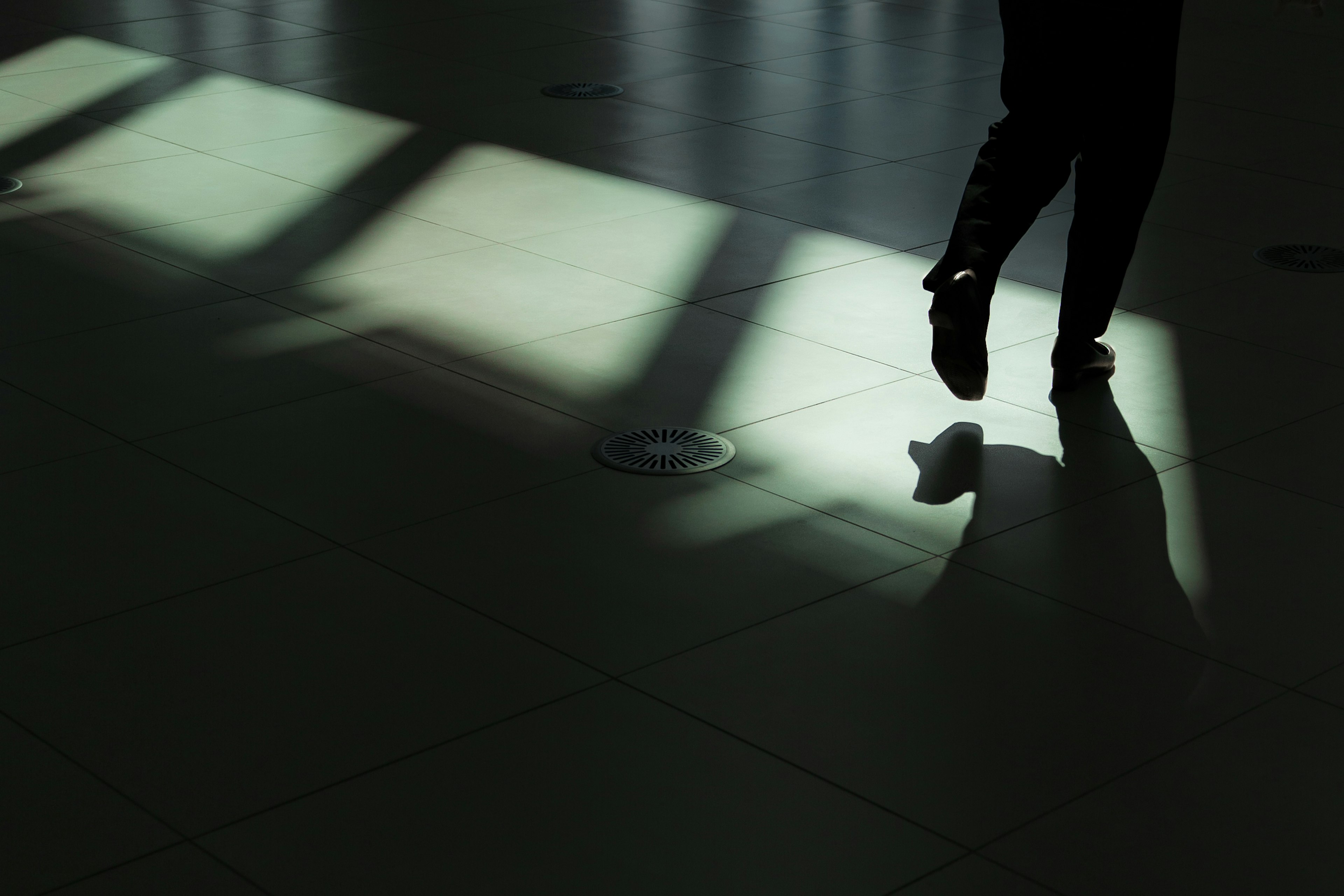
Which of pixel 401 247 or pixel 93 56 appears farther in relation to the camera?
pixel 93 56

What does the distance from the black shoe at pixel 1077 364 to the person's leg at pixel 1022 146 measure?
28cm

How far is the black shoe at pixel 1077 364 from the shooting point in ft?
11.2

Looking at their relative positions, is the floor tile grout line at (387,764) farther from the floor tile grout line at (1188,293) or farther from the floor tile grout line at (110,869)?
the floor tile grout line at (1188,293)

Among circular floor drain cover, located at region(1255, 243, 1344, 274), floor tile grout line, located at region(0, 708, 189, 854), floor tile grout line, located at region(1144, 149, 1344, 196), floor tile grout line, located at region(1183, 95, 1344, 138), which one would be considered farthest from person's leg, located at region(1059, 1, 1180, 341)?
floor tile grout line, located at region(1183, 95, 1344, 138)

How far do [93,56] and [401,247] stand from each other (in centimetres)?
292

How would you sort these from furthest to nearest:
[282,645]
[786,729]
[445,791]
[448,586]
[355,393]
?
[355,393]
[448,586]
[282,645]
[786,729]
[445,791]

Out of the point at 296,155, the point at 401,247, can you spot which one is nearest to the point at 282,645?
the point at 401,247

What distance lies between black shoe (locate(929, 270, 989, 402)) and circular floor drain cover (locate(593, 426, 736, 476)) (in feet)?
1.55

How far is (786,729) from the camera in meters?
2.25

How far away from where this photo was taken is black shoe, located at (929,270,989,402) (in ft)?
10.3

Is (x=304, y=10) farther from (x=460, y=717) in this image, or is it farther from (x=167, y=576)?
(x=460, y=717)

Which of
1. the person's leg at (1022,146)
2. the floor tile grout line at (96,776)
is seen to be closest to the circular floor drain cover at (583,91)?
the person's leg at (1022,146)

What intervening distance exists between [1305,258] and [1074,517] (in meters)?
1.79

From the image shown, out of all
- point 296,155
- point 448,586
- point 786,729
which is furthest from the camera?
point 296,155
